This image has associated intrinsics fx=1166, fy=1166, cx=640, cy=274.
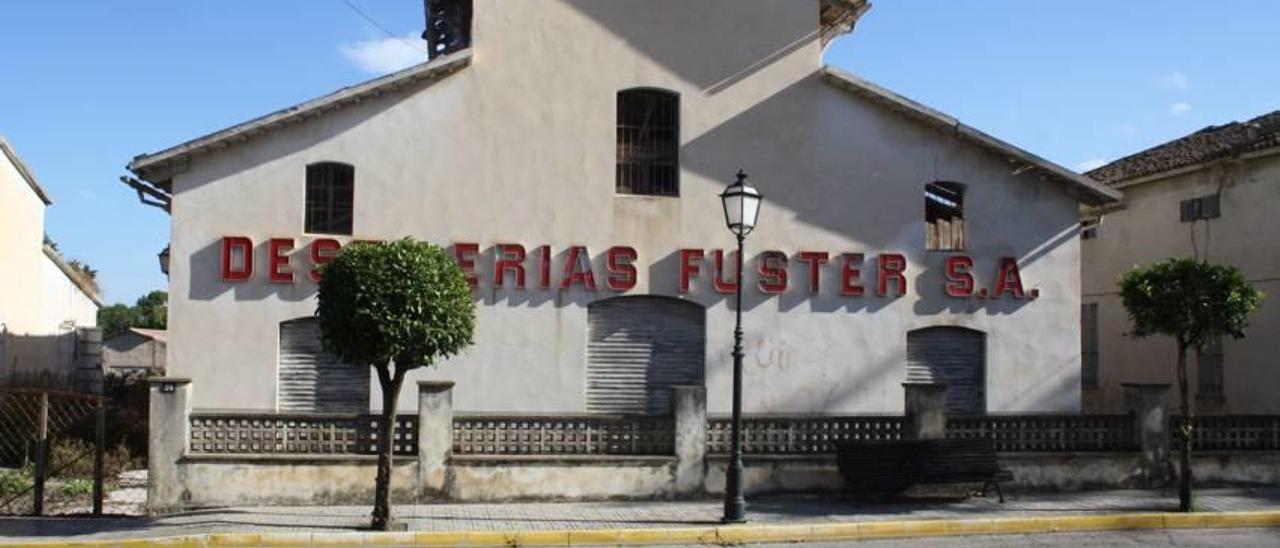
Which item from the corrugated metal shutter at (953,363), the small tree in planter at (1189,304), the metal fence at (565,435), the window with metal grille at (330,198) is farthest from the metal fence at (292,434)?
the small tree in planter at (1189,304)

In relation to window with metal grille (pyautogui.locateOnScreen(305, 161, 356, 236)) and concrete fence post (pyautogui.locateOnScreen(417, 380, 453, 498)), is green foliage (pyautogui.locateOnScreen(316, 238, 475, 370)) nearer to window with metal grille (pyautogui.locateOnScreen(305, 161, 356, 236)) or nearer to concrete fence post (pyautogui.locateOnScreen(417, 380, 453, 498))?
concrete fence post (pyautogui.locateOnScreen(417, 380, 453, 498))

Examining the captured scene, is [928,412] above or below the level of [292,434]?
above

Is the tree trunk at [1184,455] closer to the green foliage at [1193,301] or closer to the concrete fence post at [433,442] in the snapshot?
the green foliage at [1193,301]

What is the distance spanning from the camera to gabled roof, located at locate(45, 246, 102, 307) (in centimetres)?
3052

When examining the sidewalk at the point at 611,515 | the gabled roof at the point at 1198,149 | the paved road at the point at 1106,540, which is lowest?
the paved road at the point at 1106,540

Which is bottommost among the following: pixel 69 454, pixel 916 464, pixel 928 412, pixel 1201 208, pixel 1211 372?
pixel 69 454

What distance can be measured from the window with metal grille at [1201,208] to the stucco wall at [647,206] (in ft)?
14.3

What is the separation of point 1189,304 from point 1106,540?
11.8ft

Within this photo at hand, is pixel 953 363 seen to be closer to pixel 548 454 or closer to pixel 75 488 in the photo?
pixel 548 454

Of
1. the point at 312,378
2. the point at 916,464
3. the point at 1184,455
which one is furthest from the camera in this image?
the point at 312,378

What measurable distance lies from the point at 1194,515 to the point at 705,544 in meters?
6.50

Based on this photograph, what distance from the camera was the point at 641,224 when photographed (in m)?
19.4

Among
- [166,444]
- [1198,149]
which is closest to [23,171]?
[166,444]

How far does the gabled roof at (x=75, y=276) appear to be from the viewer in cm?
3052
